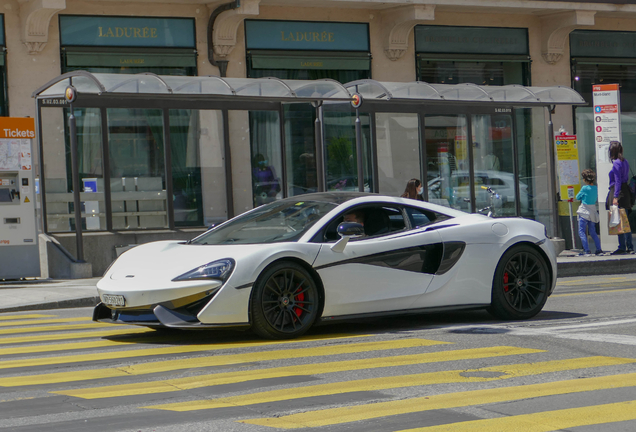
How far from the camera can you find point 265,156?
18328 millimetres

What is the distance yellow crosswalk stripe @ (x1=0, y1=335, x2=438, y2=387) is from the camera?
644 cm

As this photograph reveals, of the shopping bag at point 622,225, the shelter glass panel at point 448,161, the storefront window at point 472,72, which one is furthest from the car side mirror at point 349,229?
the storefront window at point 472,72

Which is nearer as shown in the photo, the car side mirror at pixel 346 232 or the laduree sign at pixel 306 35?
the car side mirror at pixel 346 232

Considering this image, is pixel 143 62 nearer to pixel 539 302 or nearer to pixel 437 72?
pixel 437 72

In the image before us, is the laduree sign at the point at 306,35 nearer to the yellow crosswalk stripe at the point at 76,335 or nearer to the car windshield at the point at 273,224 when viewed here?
the car windshield at the point at 273,224

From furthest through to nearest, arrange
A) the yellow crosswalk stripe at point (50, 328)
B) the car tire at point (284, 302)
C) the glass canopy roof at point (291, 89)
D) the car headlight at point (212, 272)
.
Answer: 1. the glass canopy roof at point (291, 89)
2. the yellow crosswalk stripe at point (50, 328)
3. the car tire at point (284, 302)
4. the car headlight at point (212, 272)

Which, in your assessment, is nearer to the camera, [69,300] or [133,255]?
[133,255]

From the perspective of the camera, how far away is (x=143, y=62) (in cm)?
1930

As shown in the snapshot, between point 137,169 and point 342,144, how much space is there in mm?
4030

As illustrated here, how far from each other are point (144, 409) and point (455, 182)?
1478 cm

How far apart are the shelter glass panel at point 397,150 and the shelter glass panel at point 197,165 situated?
127 inches

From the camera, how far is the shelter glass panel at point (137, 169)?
1658 cm

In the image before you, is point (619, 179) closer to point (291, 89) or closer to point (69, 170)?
point (291, 89)

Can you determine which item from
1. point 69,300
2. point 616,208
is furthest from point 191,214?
point 616,208
